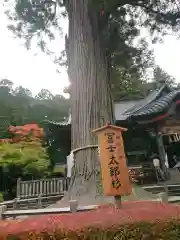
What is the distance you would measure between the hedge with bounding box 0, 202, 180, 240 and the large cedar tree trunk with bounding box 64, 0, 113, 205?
300 centimetres

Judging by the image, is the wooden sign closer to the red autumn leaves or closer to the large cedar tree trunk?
the large cedar tree trunk

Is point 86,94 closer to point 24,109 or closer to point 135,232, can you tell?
point 135,232

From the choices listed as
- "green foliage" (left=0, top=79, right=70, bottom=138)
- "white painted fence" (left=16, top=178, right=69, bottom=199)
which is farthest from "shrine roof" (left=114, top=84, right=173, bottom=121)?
"green foliage" (left=0, top=79, right=70, bottom=138)

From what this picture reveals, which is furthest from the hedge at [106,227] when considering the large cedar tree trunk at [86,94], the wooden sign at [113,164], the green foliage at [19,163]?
the green foliage at [19,163]

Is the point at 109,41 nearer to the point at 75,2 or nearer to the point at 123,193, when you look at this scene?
the point at 75,2

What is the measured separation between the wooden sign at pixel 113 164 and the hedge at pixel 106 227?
4.28 feet

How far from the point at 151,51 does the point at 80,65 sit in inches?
180

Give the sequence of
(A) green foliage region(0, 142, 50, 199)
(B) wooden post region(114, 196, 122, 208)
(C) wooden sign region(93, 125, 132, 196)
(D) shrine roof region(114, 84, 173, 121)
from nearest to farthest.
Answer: (B) wooden post region(114, 196, 122, 208) < (C) wooden sign region(93, 125, 132, 196) < (D) shrine roof region(114, 84, 173, 121) < (A) green foliage region(0, 142, 50, 199)

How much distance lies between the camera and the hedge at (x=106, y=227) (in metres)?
3.73

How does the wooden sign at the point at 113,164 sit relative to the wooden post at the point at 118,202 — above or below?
above

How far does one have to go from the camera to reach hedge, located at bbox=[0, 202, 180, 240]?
12.3ft

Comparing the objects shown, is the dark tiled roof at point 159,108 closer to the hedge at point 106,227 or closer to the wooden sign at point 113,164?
the wooden sign at point 113,164

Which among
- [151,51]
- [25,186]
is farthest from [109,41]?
[25,186]

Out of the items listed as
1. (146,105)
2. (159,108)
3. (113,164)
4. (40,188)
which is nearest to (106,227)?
(113,164)
